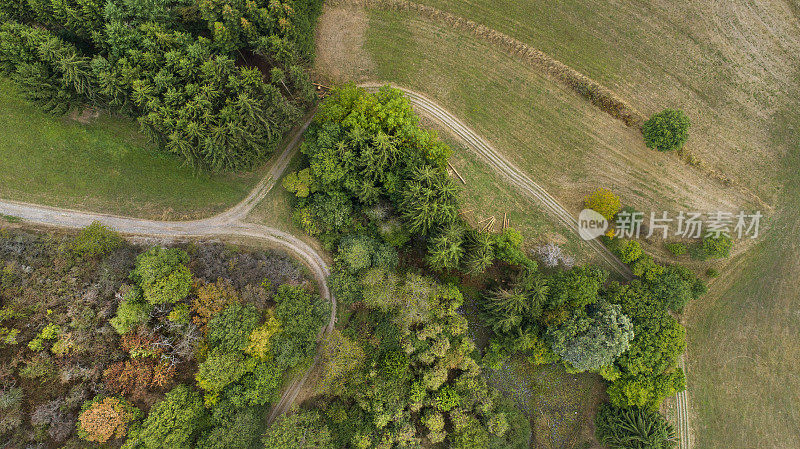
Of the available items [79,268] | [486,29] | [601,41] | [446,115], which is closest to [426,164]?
[446,115]

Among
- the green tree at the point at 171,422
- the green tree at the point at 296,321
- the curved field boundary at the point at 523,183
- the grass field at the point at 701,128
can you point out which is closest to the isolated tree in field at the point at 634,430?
the curved field boundary at the point at 523,183

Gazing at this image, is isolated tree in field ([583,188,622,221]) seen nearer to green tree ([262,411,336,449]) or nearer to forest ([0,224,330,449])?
forest ([0,224,330,449])

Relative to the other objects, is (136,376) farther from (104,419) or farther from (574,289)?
(574,289)

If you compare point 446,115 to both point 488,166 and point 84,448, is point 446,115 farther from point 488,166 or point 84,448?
point 84,448

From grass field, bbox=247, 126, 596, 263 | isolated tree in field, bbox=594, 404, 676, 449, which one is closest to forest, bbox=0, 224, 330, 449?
grass field, bbox=247, 126, 596, 263

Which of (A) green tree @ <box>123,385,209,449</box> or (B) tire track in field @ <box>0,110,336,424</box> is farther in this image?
(B) tire track in field @ <box>0,110,336,424</box>

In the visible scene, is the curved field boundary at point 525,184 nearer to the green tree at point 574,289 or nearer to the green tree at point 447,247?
the green tree at point 574,289

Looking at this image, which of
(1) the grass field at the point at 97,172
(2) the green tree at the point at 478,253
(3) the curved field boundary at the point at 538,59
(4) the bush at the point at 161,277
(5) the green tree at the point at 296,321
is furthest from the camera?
(3) the curved field boundary at the point at 538,59

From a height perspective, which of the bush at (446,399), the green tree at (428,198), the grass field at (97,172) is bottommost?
the bush at (446,399)
